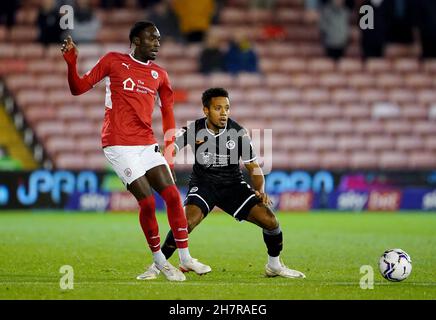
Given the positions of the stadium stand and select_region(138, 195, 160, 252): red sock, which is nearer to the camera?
select_region(138, 195, 160, 252): red sock

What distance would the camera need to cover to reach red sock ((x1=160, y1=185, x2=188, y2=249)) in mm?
9258

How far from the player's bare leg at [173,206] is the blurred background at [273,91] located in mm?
10554

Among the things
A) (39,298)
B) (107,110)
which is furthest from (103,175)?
(39,298)

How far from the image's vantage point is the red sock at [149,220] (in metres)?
9.20

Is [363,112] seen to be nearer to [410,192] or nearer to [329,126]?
[329,126]

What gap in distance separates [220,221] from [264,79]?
5910mm

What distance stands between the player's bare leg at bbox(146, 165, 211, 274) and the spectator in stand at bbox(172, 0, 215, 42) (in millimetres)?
13397

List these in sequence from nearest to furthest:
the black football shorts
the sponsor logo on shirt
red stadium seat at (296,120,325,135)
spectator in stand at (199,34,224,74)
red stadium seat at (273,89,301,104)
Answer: the sponsor logo on shirt, the black football shorts, spectator in stand at (199,34,224,74), red stadium seat at (296,120,325,135), red stadium seat at (273,89,301,104)

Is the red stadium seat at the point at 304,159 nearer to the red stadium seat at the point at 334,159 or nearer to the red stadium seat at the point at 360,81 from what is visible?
the red stadium seat at the point at 334,159

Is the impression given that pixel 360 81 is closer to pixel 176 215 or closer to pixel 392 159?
pixel 392 159

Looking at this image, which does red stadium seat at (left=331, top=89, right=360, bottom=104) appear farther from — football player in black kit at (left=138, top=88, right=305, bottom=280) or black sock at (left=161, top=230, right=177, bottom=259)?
black sock at (left=161, top=230, right=177, bottom=259)

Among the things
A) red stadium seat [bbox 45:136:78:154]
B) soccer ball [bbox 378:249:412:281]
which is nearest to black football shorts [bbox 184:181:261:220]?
soccer ball [bbox 378:249:412:281]

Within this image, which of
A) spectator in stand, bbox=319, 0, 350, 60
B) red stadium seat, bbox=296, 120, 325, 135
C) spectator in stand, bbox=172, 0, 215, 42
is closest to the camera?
spectator in stand, bbox=172, 0, 215, 42

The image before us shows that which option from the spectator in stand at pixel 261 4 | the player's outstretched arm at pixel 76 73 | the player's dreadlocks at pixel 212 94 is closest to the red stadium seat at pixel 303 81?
the spectator in stand at pixel 261 4
